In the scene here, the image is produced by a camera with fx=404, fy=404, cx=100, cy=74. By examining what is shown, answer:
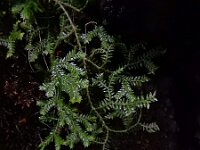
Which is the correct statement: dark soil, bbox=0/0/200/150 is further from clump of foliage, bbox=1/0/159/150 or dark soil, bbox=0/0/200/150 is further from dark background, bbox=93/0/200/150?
clump of foliage, bbox=1/0/159/150

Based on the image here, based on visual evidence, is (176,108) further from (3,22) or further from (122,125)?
(3,22)

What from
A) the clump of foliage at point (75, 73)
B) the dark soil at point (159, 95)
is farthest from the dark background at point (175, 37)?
the clump of foliage at point (75, 73)

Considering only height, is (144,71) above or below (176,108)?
above

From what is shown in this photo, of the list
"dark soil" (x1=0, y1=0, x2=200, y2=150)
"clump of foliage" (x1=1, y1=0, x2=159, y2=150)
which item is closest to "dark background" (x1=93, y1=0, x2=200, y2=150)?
"dark soil" (x1=0, y1=0, x2=200, y2=150)

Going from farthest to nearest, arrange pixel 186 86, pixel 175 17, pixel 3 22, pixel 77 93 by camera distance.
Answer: pixel 186 86
pixel 175 17
pixel 3 22
pixel 77 93

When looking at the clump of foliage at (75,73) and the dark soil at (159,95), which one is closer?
the clump of foliage at (75,73)

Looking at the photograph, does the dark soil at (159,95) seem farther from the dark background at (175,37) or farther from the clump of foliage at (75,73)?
the clump of foliage at (75,73)

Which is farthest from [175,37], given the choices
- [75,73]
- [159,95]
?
[75,73]

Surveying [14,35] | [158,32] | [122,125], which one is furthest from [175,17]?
[14,35]

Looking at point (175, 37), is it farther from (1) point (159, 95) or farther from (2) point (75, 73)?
(2) point (75, 73)
